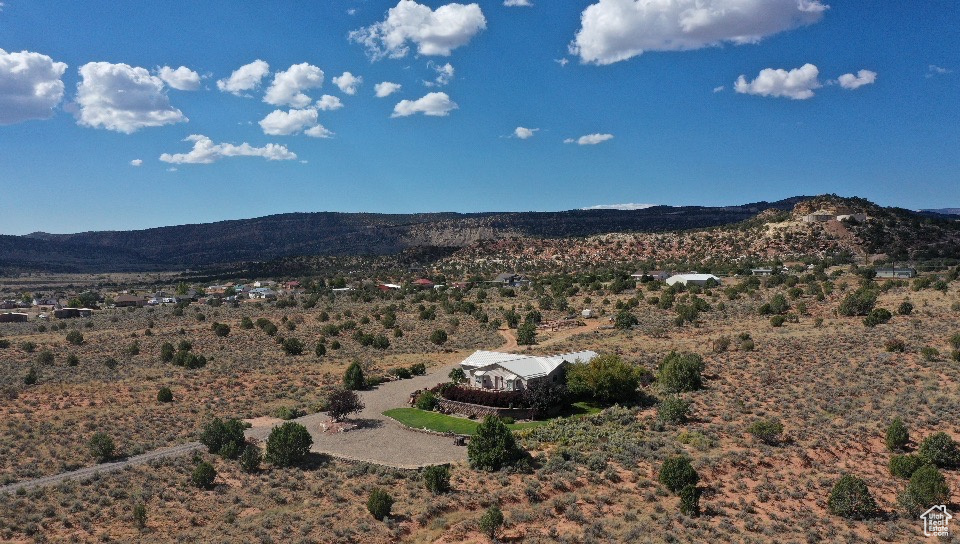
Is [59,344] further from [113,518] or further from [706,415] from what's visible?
[706,415]

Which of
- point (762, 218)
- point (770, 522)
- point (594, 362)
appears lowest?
point (770, 522)

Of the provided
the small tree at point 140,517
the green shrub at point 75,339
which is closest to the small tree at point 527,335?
the small tree at point 140,517

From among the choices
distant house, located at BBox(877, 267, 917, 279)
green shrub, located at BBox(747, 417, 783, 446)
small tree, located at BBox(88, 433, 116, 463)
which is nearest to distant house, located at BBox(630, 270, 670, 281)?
distant house, located at BBox(877, 267, 917, 279)

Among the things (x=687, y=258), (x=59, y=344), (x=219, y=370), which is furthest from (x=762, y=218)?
(x=59, y=344)

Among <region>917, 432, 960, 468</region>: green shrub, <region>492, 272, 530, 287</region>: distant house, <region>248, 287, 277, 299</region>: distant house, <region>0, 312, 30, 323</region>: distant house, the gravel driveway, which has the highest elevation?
<region>492, 272, 530, 287</region>: distant house

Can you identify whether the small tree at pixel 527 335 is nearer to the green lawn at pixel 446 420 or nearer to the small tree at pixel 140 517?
the green lawn at pixel 446 420

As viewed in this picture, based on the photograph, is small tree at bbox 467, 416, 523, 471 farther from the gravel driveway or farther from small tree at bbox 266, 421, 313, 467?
small tree at bbox 266, 421, 313, 467
